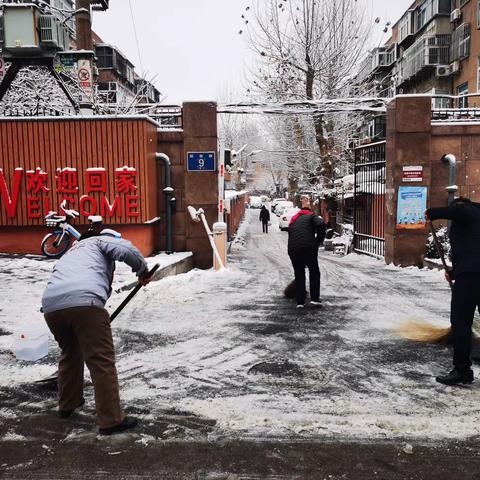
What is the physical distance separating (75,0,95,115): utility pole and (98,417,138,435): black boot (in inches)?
418

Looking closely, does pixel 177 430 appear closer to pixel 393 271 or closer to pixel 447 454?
pixel 447 454

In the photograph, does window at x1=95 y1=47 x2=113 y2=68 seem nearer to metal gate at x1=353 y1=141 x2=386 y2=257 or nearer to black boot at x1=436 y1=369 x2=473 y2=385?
metal gate at x1=353 y1=141 x2=386 y2=257

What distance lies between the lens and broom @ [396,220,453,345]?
19.7 ft

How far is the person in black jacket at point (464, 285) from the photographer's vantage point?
187 inches

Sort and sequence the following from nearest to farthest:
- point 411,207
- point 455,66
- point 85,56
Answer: point 411,207 < point 85,56 < point 455,66

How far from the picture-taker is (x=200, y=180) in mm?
12125

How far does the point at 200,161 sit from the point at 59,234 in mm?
3524

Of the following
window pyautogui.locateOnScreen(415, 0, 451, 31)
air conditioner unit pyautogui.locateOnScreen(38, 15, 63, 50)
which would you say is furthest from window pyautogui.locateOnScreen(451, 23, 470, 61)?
air conditioner unit pyautogui.locateOnScreen(38, 15, 63, 50)

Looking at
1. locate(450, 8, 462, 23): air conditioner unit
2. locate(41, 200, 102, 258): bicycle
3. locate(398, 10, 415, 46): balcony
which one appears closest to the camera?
locate(41, 200, 102, 258): bicycle

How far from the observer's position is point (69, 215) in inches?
427

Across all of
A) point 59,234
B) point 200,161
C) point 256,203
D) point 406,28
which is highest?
point 406,28

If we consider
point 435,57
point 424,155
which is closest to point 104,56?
point 435,57

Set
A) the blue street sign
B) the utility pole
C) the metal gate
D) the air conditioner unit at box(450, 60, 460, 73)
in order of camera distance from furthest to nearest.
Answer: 1. the air conditioner unit at box(450, 60, 460, 73)
2. the metal gate
3. the utility pole
4. the blue street sign

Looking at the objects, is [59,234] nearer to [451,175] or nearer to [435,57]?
[451,175]
